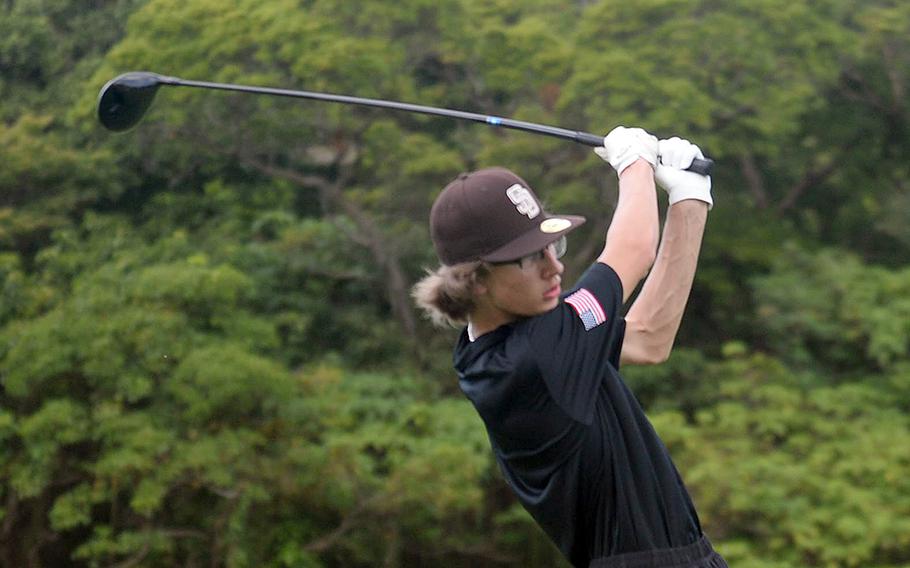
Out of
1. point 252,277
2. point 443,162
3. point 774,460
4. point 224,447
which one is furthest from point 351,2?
point 774,460

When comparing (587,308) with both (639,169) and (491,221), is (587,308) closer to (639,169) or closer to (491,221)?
(491,221)

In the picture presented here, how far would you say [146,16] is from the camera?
1012cm

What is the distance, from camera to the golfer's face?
226 centimetres

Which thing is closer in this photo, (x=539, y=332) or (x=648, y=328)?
(x=539, y=332)

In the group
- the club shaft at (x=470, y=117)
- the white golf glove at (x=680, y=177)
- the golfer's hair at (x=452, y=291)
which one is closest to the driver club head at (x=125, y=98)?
the club shaft at (x=470, y=117)

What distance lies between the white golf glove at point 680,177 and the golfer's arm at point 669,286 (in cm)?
2

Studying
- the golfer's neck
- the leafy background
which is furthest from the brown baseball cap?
the leafy background

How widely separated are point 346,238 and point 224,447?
3.43 metres

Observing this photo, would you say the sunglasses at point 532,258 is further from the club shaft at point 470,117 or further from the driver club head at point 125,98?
the driver club head at point 125,98

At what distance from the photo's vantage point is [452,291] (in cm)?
231

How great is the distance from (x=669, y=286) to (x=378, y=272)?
8.99 meters

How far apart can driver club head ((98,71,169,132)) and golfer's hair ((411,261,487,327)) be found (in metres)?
1.77

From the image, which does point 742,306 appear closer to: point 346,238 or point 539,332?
point 346,238

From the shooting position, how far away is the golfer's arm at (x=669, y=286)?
2475mm
